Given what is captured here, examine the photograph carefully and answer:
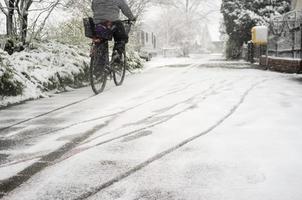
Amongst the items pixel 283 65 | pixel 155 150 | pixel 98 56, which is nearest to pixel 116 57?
pixel 98 56

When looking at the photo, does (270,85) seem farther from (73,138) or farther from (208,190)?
A: (208,190)

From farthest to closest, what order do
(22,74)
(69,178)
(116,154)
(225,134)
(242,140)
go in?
(22,74), (225,134), (242,140), (116,154), (69,178)

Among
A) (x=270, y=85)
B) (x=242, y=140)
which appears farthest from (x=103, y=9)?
(x=242, y=140)

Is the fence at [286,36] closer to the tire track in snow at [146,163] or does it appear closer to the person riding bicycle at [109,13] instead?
the person riding bicycle at [109,13]

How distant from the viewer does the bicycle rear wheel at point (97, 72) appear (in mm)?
7205

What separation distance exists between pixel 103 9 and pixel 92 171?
16.4ft

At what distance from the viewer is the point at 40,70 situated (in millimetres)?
7656

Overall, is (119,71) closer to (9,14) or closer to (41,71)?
(41,71)

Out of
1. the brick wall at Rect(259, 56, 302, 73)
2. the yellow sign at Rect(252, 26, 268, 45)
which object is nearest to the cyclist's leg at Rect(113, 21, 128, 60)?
the brick wall at Rect(259, 56, 302, 73)

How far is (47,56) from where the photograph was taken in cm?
835

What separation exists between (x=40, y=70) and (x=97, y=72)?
104cm

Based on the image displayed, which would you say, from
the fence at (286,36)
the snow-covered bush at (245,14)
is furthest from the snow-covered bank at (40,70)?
the snow-covered bush at (245,14)

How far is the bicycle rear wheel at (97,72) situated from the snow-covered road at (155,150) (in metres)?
1.32

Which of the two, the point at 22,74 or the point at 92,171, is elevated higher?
the point at 22,74
